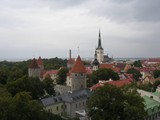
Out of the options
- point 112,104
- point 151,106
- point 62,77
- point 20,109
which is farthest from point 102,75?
point 20,109

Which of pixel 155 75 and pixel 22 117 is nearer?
pixel 22 117

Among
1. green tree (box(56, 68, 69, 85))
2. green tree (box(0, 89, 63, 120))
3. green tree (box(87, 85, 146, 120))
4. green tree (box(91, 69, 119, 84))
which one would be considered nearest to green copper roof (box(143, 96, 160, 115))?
green tree (box(87, 85, 146, 120))

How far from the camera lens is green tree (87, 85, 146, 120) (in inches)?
975

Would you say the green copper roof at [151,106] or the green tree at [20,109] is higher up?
the green tree at [20,109]

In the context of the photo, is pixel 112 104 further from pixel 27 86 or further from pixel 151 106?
pixel 27 86

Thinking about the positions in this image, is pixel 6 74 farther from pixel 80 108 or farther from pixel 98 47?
pixel 98 47

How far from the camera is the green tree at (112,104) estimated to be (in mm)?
24766

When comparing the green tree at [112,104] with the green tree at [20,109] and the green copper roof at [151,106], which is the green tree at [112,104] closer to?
the green tree at [20,109]

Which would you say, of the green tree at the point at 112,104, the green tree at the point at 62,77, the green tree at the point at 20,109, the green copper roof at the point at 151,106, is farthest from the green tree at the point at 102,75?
the green tree at the point at 20,109

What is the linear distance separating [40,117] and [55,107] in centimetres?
1238

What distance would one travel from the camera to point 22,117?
923 inches

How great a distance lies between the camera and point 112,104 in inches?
989

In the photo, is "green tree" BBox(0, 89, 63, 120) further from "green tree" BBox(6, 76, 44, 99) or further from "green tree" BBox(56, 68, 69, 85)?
"green tree" BBox(56, 68, 69, 85)

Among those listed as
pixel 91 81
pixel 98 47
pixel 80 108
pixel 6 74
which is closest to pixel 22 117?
pixel 80 108
